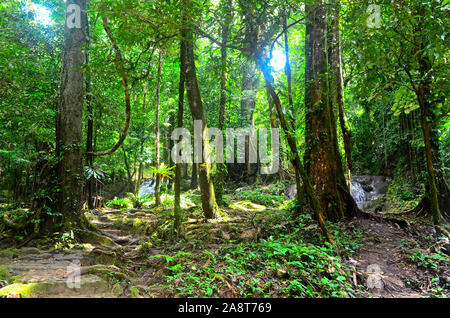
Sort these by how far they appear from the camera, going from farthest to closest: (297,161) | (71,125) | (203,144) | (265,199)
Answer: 1. (265,199)
2. (203,144)
3. (71,125)
4. (297,161)

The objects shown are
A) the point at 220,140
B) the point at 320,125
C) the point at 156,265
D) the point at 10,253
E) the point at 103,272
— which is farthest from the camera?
the point at 220,140

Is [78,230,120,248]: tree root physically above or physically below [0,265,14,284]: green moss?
below

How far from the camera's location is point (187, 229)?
6.29m

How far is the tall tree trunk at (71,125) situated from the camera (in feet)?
17.7

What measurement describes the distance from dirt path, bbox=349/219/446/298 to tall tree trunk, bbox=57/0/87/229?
579 cm

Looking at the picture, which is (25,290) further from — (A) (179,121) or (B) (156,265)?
(A) (179,121)

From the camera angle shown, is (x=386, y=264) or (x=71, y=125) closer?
(x=386, y=264)

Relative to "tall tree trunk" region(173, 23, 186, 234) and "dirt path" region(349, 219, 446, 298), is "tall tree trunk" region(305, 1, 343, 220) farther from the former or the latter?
"tall tree trunk" region(173, 23, 186, 234)

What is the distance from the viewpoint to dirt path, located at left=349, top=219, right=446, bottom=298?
3686 millimetres

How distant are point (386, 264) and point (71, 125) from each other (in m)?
7.03

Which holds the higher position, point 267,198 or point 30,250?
point 267,198

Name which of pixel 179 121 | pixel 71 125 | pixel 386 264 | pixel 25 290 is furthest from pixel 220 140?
pixel 25 290

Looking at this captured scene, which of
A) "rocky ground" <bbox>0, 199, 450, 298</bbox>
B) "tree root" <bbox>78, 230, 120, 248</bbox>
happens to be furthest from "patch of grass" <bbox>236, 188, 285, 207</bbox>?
"tree root" <bbox>78, 230, 120, 248</bbox>

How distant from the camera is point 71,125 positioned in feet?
18.3
